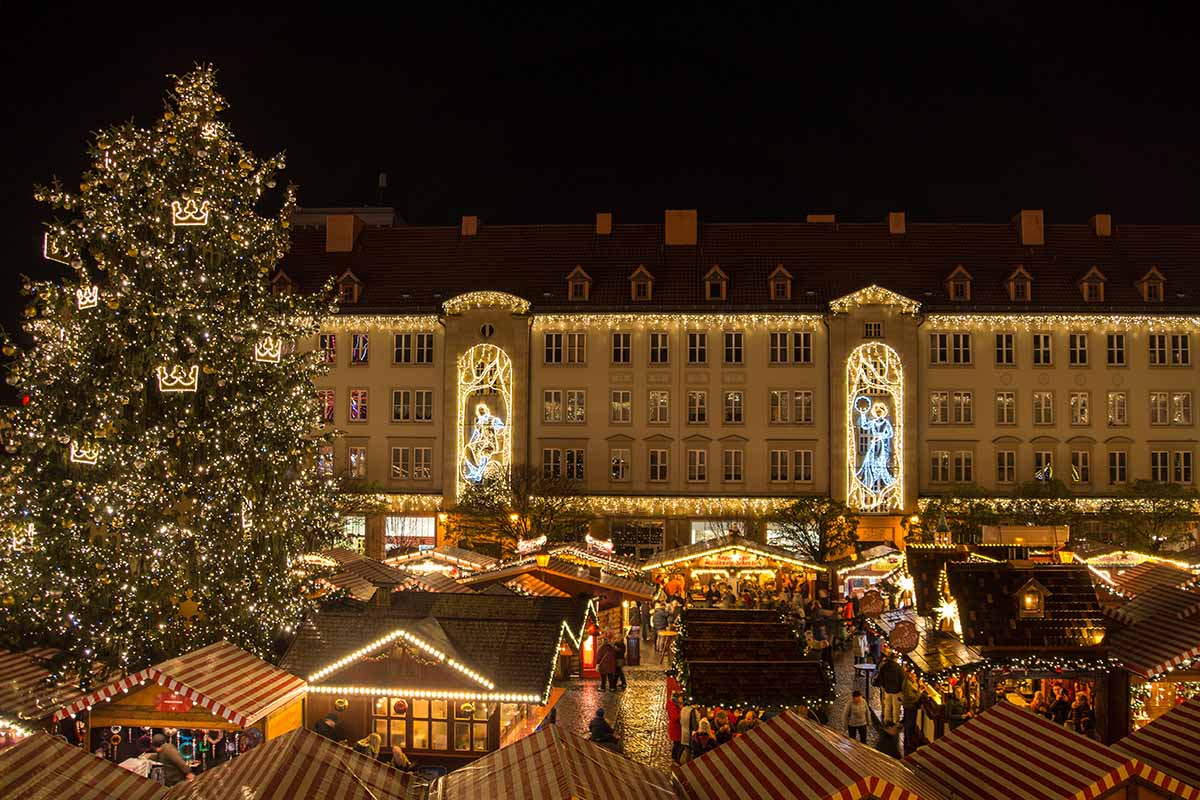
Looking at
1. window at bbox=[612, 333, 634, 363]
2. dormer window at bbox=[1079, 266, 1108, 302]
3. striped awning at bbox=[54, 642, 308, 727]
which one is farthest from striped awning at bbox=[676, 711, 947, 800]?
dormer window at bbox=[1079, 266, 1108, 302]

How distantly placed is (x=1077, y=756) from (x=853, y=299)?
40890mm

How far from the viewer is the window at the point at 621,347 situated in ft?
167

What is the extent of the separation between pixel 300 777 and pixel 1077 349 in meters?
48.0

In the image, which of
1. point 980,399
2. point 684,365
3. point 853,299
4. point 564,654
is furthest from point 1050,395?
point 564,654

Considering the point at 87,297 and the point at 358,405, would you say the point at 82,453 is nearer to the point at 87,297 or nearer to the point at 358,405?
the point at 87,297

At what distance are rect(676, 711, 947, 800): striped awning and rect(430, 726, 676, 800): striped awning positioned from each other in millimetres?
464

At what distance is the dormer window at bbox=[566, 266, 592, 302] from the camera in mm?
51188

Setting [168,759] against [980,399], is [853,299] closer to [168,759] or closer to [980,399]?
[980,399]

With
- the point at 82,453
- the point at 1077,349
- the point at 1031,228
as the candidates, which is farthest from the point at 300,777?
the point at 1031,228

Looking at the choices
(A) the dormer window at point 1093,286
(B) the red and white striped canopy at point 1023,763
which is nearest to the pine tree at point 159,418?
(B) the red and white striped canopy at point 1023,763

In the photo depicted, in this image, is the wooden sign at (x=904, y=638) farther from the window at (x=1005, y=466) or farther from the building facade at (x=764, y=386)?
the window at (x=1005, y=466)

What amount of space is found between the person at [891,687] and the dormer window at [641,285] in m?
32.9

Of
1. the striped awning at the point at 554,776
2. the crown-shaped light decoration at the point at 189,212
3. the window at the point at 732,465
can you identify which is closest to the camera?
the striped awning at the point at 554,776

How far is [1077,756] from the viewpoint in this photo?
9.60 metres
